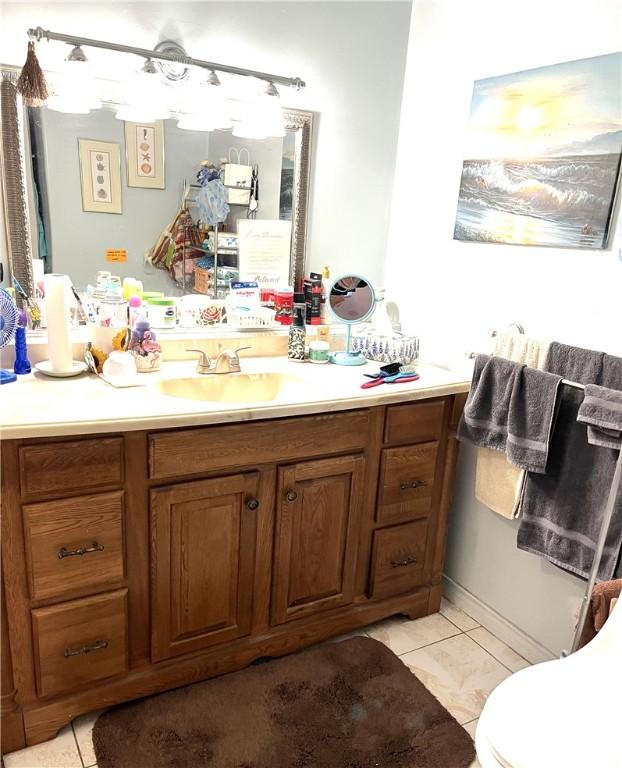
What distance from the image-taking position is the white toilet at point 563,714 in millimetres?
1122

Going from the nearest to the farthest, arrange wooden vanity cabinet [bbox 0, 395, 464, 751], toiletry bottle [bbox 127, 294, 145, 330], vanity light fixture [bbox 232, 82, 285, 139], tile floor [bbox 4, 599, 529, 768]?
1. wooden vanity cabinet [bbox 0, 395, 464, 751]
2. tile floor [bbox 4, 599, 529, 768]
3. toiletry bottle [bbox 127, 294, 145, 330]
4. vanity light fixture [bbox 232, 82, 285, 139]

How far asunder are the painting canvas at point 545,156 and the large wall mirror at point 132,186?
0.62 metres

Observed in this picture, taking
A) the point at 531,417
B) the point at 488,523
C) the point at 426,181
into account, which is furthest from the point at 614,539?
the point at 426,181

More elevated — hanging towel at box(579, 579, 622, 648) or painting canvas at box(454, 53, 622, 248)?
painting canvas at box(454, 53, 622, 248)

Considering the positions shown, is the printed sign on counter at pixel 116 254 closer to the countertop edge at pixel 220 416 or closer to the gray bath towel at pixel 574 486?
the countertop edge at pixel 220 416

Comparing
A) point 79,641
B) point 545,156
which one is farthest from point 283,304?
point 79,641

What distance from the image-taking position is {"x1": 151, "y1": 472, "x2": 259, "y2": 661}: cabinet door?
1.61m

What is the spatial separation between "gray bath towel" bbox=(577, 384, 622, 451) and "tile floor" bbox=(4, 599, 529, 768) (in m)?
0.91

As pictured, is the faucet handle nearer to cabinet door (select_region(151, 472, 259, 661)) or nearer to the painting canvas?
cabinet door (select_region(151, 472, 259, 661))

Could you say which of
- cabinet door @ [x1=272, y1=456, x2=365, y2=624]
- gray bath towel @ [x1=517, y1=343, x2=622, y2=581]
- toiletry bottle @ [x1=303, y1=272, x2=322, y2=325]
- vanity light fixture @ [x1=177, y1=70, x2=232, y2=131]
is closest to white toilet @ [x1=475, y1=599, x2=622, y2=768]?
gray bath towel @ [x1=517, y1=343, x2=622, y2=581]

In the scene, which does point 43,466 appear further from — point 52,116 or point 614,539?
point 614,539

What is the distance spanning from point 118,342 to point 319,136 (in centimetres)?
105

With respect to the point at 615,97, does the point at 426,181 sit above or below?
below

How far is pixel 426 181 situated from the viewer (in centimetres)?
222
